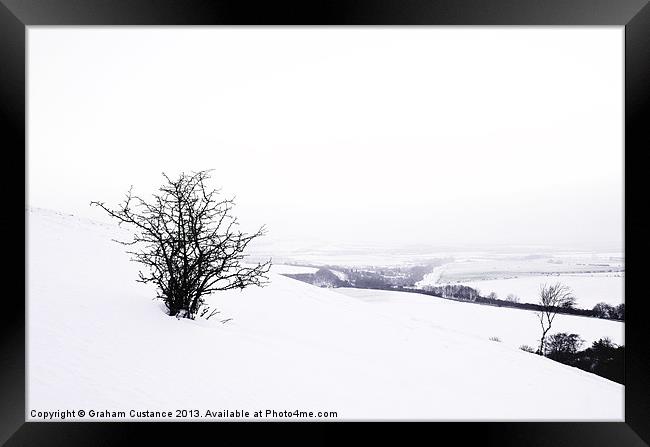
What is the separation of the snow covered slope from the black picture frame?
0.13 meters

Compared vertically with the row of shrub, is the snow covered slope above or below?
above

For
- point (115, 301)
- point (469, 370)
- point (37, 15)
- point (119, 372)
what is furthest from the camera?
point (469, 370)

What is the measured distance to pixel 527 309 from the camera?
730 cm

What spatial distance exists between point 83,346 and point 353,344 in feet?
8.09

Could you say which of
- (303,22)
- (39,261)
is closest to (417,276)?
(303,22)

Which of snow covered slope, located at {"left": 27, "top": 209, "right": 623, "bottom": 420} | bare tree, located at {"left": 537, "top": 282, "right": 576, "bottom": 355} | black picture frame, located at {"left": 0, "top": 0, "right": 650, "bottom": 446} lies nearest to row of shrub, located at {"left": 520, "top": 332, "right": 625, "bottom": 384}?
bare tree, located at {"left": 537, "top": 282, "right": 576, "bottom": 355}

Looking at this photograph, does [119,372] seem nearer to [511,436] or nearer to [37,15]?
[37,15]

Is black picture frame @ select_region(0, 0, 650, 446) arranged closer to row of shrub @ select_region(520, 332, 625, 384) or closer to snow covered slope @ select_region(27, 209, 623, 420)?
snow covered slope @ select_region(27, 209, 623, 420)

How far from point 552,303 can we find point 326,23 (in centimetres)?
735

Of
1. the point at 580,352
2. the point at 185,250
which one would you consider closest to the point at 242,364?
the point at 185,250

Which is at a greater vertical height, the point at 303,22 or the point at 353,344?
the point at 303,22

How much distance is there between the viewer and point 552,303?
279 inches

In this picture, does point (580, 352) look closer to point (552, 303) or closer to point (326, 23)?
point (552, 303)

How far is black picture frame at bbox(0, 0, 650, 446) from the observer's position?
182 cm
